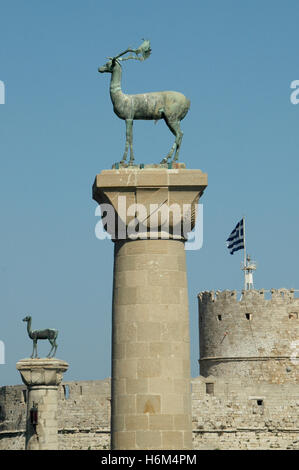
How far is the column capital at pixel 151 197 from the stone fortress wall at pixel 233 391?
32.3 metres

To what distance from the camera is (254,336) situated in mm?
45469

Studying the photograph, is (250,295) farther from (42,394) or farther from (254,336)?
(42,394)

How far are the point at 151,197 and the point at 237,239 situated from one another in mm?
36761

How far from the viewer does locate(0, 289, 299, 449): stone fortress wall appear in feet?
145

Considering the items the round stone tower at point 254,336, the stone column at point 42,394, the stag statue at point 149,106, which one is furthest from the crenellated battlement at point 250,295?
the stag statue at point 149,106

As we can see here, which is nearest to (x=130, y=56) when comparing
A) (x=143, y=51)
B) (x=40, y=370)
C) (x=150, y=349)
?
(x=143, y=51)

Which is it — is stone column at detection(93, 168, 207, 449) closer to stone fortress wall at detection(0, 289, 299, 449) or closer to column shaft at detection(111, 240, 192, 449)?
column shaft at detection(111, 240, 192, 449)

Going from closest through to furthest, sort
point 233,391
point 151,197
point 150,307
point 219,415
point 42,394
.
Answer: point 150,307
point 151,197
point 42,394
point 219,415
point 233,391

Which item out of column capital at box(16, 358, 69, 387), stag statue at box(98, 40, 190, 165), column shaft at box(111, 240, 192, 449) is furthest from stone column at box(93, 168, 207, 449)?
column capital at box(16, 358, 69, 387)

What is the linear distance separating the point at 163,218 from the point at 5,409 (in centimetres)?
3652

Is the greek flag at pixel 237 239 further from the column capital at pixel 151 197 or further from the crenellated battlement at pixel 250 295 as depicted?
the column capital at pixel 151 197
